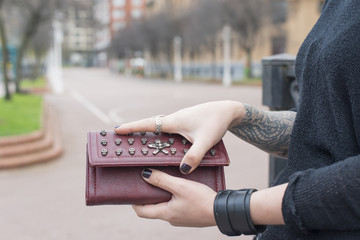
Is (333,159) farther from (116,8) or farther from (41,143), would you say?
(116,8)

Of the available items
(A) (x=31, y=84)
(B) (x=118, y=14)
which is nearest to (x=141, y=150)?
(A) (x=31, y=84)

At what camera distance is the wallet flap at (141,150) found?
1.32m

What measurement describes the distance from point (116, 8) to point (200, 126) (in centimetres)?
10951

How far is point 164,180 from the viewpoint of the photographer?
1.31 meters

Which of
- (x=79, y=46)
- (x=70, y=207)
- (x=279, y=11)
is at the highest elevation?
(x=79, y=46)

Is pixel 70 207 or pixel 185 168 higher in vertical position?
pixel 185 168

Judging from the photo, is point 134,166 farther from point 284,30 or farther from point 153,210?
point 284,30

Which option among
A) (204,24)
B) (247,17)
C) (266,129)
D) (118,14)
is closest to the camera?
(266,129)

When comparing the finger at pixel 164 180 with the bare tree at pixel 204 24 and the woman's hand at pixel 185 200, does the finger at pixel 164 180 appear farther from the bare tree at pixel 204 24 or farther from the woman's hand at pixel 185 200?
the bare tree at pixel 204 24

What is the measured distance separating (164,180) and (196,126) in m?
0.17

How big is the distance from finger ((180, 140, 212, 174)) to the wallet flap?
0.02m

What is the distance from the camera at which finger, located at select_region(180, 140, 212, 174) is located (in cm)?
130

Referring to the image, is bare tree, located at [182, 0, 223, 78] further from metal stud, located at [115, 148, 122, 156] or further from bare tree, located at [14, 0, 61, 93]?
metal stud, located at [115, 148, 122, 156]

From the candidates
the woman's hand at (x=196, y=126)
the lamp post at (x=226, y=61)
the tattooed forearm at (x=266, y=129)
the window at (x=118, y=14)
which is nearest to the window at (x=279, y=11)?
the lamp post at (x=226, y=61)
